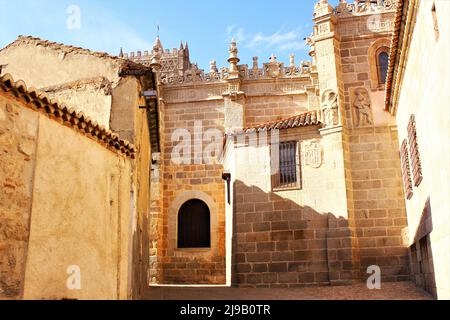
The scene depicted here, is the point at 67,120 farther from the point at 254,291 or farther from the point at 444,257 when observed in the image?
the point at 254,291

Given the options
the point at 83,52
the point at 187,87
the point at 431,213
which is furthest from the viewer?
the point at 187,87

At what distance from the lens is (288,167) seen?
14.5 meters

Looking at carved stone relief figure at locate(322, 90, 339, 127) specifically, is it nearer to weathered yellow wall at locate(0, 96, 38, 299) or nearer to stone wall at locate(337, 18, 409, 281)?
stone wall at locate(337, 18, 409, 281)

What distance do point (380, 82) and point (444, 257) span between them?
7984mm

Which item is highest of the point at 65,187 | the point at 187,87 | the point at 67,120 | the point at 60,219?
the point at 187,87

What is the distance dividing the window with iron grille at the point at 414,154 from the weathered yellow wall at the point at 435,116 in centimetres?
22

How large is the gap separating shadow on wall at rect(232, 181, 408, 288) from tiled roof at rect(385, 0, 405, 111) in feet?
12.1

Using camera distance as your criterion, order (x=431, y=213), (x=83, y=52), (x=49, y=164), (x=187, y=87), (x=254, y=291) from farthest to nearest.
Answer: (x=187, y=87)
(x=254, y=291)
(x=83, y=52)
(x=431, y=213)
(x=49, y=164)

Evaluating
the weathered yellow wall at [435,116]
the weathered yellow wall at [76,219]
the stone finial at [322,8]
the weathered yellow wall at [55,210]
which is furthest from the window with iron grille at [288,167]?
the weathered yellow wall at [55,210]

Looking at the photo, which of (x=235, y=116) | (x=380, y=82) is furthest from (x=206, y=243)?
(x=380, y=82)

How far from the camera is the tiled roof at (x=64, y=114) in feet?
19.4

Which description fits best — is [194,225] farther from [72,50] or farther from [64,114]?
[64,114]
